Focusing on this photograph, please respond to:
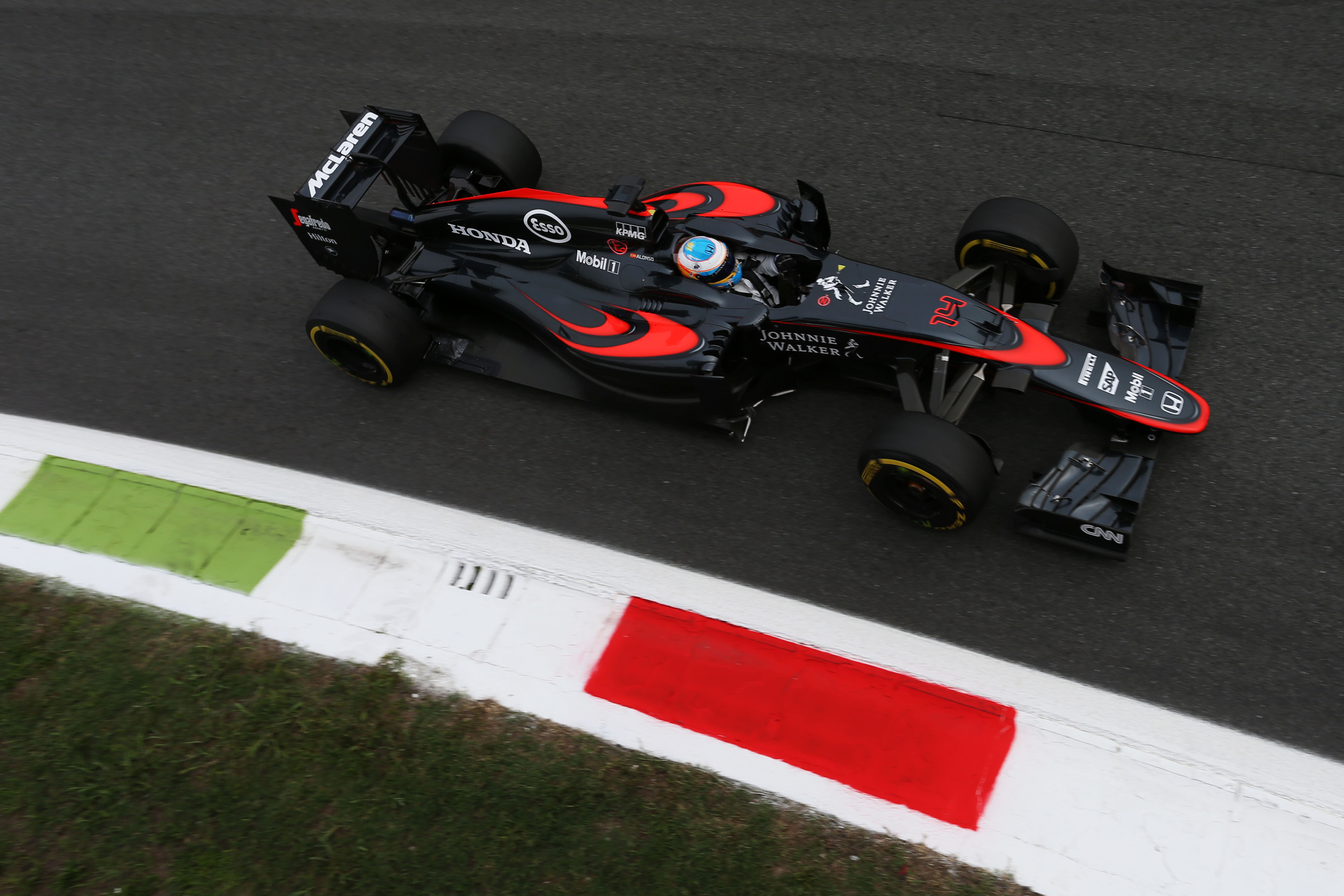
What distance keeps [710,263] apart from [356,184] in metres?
2.28

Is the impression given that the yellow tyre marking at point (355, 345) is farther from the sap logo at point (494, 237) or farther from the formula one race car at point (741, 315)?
the sap logo at point (494, 237)

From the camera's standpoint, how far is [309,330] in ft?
17.6

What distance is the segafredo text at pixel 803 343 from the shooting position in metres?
4.87

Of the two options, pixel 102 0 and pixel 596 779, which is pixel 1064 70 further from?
pixel 102 0

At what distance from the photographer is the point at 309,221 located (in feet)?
17.7

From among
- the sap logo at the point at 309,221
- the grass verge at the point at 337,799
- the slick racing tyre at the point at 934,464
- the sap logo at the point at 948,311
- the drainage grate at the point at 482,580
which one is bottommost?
the grass verge at the point at 337,799

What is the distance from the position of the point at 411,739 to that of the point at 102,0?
7.83 m

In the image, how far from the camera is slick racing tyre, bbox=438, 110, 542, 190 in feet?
19.5

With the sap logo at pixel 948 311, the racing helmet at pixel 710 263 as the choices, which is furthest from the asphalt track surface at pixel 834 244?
the racing helmet at pixel 710 263

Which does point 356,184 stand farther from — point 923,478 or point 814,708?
point 814,708

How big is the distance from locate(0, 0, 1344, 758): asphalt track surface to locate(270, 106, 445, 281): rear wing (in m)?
0.85

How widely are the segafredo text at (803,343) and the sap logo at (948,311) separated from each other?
0.54 meters

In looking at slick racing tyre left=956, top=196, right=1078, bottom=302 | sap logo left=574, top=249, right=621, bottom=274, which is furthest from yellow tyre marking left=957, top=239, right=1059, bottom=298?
sap logo left=574, top=249, right=621, bottom=274

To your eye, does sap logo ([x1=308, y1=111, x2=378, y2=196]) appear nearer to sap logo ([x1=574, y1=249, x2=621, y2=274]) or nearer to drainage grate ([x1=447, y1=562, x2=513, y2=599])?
sap logo ([x1=574, y1=249, x2=621, y2=274])
